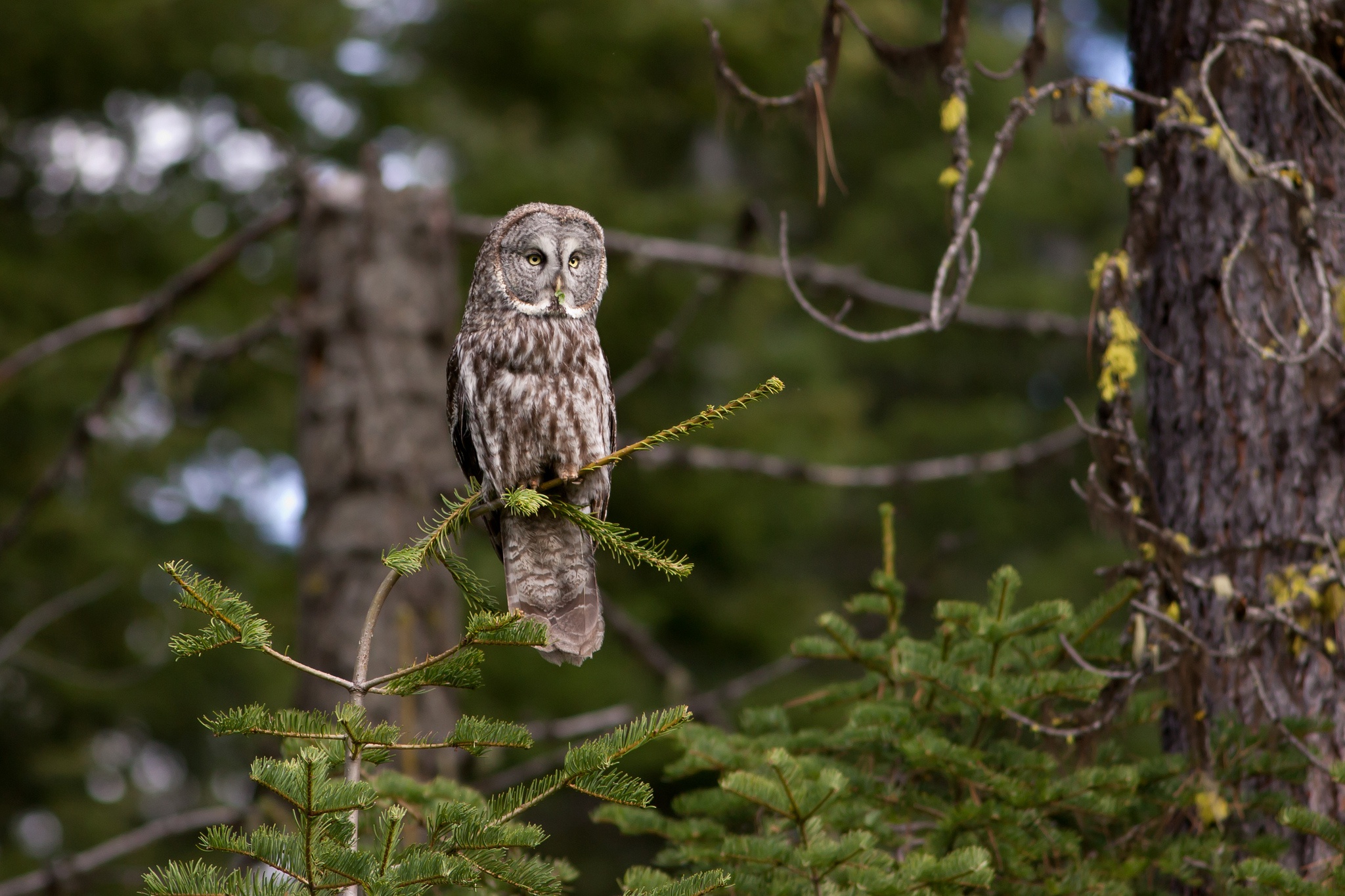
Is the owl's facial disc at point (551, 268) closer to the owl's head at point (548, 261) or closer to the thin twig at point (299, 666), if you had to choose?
the owl's head at point (548, 261)

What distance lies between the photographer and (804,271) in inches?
193

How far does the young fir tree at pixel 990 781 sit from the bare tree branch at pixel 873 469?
4.93 ft

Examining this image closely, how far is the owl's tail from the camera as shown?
3.15 meters

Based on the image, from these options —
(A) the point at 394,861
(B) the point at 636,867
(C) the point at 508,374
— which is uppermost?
(C) the point at 508,374

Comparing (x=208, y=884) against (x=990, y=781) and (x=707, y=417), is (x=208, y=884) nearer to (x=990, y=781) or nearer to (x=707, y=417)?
(x=707, y=417)

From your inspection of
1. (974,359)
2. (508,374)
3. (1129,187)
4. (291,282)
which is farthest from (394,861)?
(974,359)

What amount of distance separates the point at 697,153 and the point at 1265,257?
9093 mm

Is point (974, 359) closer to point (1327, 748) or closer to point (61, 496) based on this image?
point (61, 496)

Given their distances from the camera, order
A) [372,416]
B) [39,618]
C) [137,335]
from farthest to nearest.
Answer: [39,618], [137,335], [372,416]

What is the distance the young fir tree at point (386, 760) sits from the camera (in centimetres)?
188

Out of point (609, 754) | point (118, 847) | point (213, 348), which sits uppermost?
point (213, 348)

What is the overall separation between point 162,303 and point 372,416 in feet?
3.42

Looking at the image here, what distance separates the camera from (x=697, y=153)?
1203cm

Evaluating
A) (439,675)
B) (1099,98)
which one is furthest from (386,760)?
(1099,98)
